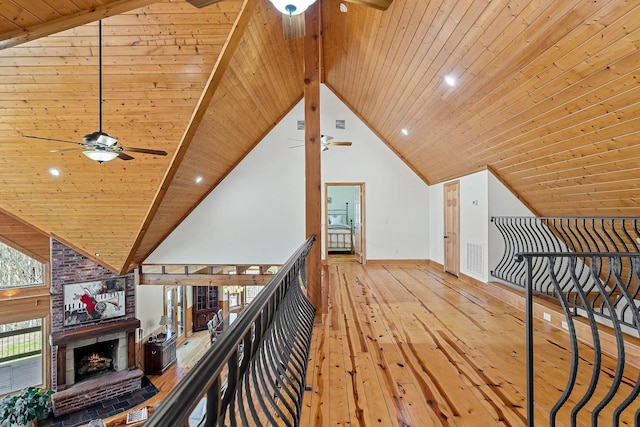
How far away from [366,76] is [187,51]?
10.1 feet

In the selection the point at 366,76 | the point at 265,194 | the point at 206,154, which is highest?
the point at 366,76

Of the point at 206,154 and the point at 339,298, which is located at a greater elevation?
the point at 206,154

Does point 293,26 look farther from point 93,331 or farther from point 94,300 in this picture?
point 93,331

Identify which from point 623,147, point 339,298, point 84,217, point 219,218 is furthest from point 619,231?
point 84,217

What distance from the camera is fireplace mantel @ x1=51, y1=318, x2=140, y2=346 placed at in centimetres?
709

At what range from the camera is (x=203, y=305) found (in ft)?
37.3

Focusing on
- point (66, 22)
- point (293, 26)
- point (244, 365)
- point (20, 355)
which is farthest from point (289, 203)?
point (20, 355)

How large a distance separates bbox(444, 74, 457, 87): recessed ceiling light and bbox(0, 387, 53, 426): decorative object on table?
9269mm

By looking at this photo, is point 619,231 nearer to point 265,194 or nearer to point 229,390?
point 229,390

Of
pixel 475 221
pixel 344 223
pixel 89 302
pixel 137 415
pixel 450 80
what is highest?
pixel 450 80

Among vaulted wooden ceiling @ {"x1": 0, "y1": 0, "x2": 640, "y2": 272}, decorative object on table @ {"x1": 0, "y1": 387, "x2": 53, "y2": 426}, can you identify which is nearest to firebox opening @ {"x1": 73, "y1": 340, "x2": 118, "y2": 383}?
decorative object on table @ {"x1": 0, "y1": 387, "x2": 53, "y2": 426}

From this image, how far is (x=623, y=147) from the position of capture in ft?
9.71

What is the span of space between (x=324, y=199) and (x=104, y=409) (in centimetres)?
698

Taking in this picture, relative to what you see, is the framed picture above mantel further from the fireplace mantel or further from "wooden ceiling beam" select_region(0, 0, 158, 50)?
"wooden ceiling beam" select_region(0, 0, 158, 50)
